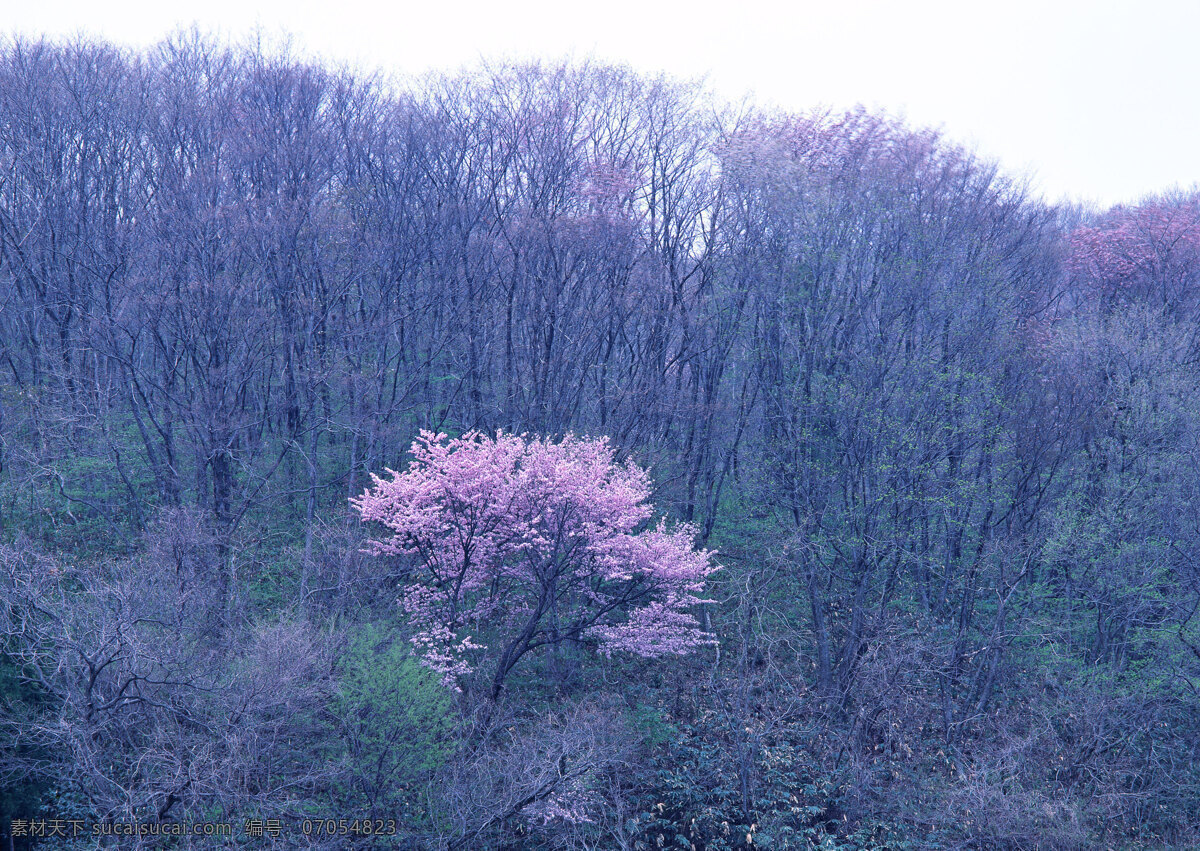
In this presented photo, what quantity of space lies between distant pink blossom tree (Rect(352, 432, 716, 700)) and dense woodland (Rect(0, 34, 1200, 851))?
1.43 feet

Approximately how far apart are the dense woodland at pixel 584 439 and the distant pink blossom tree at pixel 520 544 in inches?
17.1

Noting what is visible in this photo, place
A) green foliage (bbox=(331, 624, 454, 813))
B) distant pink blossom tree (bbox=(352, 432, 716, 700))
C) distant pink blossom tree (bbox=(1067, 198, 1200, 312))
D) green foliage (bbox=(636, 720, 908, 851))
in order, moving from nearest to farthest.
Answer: green foliage (bbox=(331, 624, 454, 813))
green foliage (bbox=(636, 720, 908, 851))
distant pink blossom tree (bbox=(352, 432, 716, 700))
distant pink blossom tree (bbox=(1067, 198, 1200, 312))

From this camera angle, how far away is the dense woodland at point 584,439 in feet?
45.3

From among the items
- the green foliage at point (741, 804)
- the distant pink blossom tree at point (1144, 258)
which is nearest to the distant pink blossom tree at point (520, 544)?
the green foliage at point (741, 804)

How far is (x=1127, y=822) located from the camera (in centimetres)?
1700

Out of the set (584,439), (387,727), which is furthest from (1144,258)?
(387,727)

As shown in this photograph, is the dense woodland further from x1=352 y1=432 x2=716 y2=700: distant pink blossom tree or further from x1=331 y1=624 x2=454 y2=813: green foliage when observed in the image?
x1=352 y1=432 x2=716 y2=700: distant pink blossom tree

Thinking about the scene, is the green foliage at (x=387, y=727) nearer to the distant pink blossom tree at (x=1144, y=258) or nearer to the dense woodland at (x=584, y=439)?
the dense woodland at (x=584, y=439)

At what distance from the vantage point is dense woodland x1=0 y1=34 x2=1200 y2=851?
1380 centimetres

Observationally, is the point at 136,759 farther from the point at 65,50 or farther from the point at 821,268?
the point at 65,50

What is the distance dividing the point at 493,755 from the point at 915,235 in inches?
650

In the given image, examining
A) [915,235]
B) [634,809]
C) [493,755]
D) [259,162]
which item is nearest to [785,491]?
[915,235]

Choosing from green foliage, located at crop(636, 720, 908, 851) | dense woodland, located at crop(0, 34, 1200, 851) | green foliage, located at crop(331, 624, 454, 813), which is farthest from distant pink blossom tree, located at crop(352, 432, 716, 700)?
green foliage, located at crop(636, 720, 908, 851)

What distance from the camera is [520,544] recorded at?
16.8 meters
